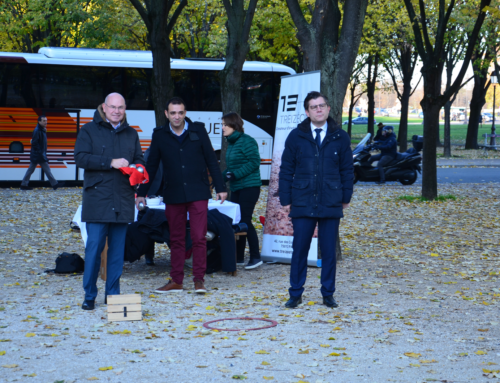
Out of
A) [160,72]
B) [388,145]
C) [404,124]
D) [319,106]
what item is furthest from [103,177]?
[404,124]

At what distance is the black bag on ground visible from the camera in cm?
812

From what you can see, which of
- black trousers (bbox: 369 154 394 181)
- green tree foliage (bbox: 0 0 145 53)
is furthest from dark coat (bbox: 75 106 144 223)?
green tree foliage (bbox: 0 0 145 53)

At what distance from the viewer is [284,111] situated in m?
8.80

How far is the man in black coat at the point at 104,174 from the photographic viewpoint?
6121 millimetres

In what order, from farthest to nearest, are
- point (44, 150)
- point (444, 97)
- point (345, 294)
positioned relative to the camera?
point (44, 150)
point (444, 97)
point (345, 294)

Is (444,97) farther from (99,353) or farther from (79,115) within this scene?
(99,353)

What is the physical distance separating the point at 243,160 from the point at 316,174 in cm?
211

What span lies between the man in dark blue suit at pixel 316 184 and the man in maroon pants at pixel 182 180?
2.95ft

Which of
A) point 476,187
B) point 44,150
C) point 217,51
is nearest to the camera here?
point 44,150


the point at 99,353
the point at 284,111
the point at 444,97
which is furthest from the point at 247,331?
the point at 444,97

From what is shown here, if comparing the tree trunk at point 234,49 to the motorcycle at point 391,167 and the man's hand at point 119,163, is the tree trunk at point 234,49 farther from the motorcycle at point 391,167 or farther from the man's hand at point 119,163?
the man's hand at point 119,163

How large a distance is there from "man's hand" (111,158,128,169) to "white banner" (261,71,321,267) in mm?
2971

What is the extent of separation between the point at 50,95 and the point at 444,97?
10592 mm

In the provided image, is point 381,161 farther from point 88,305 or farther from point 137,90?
point 88,305
